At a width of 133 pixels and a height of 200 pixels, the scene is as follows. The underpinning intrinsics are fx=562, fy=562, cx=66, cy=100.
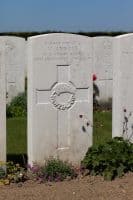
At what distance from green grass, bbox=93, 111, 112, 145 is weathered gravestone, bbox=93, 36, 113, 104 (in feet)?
1.84

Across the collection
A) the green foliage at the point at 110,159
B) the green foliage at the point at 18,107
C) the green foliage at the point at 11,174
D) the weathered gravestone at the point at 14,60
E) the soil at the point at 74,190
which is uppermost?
the weathered gravestone at the point at 14,60

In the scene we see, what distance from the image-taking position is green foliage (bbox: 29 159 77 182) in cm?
593

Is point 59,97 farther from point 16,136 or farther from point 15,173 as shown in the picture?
point 16,136

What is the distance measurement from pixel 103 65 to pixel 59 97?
5460mm

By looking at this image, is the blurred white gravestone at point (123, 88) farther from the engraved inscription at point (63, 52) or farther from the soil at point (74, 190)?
the soil at point (74, 190)

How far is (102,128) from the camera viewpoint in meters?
9.47

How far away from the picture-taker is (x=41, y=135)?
6.32 meters

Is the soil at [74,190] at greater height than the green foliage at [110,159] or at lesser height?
lesser

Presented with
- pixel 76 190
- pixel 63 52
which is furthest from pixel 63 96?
pixel 76 190

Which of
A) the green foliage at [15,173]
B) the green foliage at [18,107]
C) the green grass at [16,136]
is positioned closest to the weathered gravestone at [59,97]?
the green foliage at [15,173]

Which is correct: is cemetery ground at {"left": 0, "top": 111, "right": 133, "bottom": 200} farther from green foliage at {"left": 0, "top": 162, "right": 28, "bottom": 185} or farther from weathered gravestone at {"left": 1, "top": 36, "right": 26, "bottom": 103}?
weathered gravestone at {"left": 1, "top": 36, "right": 26, "bottom": 103}

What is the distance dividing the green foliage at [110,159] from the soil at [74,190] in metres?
0.10

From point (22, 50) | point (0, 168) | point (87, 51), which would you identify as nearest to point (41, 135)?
point (0, 168)

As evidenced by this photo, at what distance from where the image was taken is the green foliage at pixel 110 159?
5.92 m
